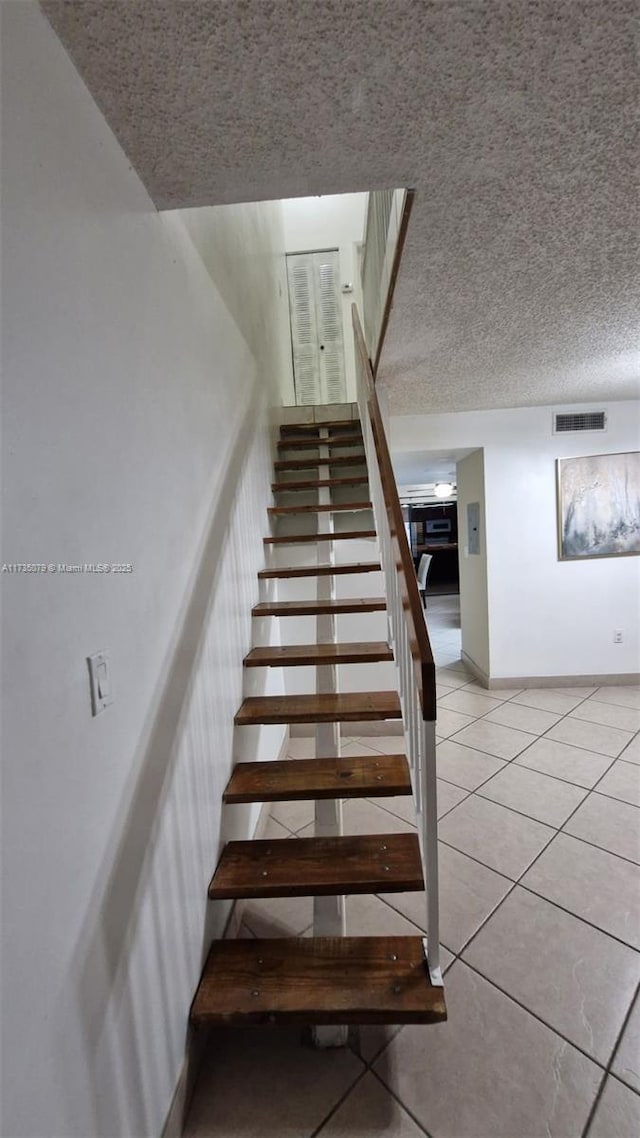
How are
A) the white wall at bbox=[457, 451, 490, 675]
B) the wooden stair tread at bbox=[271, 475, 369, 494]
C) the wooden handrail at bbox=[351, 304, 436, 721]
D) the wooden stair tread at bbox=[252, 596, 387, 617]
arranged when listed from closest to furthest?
the wooden handrail at bbox=[351, 304, 436, 721]
the wooden stair tread at bbox=[252, 596, 387, 617]
the wooden stair tread at bbox=[271, 475, 369, 494]
the white wall at bbox=[457, 451, 490, 675]

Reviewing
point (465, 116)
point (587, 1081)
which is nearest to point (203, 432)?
point (465, 116)

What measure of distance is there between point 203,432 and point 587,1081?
7.71 ft

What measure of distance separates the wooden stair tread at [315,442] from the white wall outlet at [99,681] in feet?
9.26

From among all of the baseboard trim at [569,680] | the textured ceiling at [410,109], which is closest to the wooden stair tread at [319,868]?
the textured ceiling at [410,109]

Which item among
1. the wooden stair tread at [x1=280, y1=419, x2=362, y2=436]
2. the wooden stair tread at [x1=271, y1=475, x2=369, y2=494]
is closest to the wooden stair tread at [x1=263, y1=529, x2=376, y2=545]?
the wooden stair tread at [x1=271, y1=475, x2=369, y2=494]

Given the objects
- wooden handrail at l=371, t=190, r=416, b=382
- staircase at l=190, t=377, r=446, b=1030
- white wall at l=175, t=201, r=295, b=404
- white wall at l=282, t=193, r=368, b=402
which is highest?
white wall at l=282, t=193, r=368, b=402

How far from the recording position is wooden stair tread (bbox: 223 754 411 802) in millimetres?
1495

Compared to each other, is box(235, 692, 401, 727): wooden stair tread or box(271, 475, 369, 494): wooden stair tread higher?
box(271, 475, 369, 494): wooden stair tread

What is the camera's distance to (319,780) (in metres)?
1.56

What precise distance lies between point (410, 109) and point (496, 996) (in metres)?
2.55

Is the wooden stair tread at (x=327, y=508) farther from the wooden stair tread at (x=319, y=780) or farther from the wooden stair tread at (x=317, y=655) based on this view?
the wooden stair tread at (x=319, y=780)

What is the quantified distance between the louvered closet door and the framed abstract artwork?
2.65m

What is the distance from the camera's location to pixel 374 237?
2.44 m

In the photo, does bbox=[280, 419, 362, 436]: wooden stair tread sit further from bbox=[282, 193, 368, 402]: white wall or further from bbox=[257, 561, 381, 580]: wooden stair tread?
bbox=[282, 193, 368, 402]: white wall
